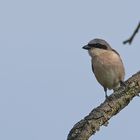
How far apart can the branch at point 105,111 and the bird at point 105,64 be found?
3296mm

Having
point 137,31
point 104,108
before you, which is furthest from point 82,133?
point 137,31

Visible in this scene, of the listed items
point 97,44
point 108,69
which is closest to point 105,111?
point 108,69

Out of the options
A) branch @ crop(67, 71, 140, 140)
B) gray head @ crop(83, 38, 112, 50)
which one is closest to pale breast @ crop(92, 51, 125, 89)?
gray head @ crop(83, 38, 112, 50)

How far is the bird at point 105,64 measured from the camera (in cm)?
742

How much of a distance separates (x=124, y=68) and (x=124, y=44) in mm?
5298

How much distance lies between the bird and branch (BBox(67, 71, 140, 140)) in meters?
3.30

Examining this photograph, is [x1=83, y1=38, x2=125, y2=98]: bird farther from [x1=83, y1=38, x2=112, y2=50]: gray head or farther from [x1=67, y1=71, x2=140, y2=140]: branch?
[x1=67, y1=71, x2=140, y2=140]: branch

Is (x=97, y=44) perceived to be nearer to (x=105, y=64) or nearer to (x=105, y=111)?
(x=105, y=64)

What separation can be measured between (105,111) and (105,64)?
4.15 metres

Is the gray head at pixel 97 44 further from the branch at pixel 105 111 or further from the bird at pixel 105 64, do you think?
the branch at pixel 105 111

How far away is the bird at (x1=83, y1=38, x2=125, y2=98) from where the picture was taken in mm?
7422

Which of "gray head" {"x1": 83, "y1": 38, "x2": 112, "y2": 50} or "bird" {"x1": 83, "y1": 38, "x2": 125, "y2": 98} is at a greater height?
"gray head" {"x1": 83, "y1": 38, "x2": 112, "y2": 50}

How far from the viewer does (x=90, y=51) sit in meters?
7.94

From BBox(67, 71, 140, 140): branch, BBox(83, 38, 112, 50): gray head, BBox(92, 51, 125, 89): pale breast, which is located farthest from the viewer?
BBox(83, 38, 112, 50): gray head
